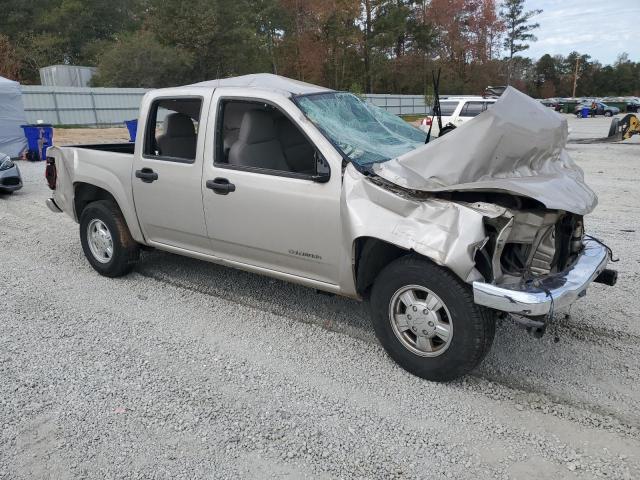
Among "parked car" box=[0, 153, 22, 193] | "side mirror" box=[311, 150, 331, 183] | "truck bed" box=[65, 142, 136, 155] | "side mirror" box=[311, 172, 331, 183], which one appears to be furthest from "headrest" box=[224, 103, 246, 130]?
"parked car" box=[0, 153, 22, 193]

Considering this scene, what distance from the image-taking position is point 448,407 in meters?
3.26

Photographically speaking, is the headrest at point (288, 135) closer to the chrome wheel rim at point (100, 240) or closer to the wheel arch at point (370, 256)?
the wheel arch at point (370, 256)

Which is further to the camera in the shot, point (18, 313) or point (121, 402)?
point (18, 313)

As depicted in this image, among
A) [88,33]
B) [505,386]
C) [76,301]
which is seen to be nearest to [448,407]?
[505,386]

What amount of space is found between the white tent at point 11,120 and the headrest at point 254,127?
1443 cm

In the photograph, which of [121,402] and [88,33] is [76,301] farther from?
[88,33]

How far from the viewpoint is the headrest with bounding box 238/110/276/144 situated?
4344mm

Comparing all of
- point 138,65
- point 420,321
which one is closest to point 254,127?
point 420,321

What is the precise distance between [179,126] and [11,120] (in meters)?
13.6

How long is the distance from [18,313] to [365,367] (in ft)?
10.1

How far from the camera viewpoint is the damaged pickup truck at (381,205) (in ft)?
10.5

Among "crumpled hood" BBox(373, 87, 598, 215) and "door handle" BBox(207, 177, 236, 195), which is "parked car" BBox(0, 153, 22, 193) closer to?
"door handle" BBox(207, 177, 236, 195)

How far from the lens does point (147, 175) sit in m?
4.79

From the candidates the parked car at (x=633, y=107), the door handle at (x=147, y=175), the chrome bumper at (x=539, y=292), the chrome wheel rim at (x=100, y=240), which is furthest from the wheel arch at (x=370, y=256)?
the parked car at (x=633, y=107)
